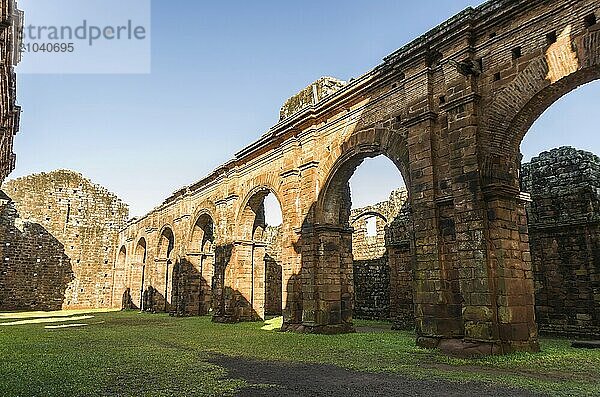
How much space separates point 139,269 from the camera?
2803 centimetres

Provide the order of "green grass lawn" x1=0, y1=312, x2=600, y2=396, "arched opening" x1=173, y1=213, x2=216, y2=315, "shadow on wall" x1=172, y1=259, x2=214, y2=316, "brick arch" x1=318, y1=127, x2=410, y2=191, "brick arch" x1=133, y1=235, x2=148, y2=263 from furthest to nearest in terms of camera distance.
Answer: "brick arch" x1=133, y1=235, x2=148, y2=263 → "arched opening" x1=173, y1=213, x2=216, y2=315 → "shadow on wall" x1=172, y1=259, x2=214, y2=316 → "brick arch" x1=318, y1=127, x2=410, y2=191 → "green grass lawn" x1=0, y1=312, x2=600, y2=396

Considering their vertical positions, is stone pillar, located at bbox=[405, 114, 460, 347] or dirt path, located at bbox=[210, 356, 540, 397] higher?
stone pillar, located at bbox=[405, 114, 460, 347]

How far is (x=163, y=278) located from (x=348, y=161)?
53.1ft

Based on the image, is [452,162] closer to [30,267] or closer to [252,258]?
[252,258]

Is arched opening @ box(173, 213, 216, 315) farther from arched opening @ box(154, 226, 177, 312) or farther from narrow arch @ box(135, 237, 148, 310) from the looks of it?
narrow arch @ box(135, 237, 148, 310)

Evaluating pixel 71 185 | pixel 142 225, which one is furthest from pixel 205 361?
pixel 71 185

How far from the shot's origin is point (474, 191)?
828cm

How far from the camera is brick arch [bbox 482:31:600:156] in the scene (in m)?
7.30

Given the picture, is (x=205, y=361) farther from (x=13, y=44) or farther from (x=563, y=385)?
(x=13, y=44)

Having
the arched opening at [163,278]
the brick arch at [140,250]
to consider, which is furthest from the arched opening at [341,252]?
the brick arch at [140,250]

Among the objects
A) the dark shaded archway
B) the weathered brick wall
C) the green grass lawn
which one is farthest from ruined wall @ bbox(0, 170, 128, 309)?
the weathered brick wall

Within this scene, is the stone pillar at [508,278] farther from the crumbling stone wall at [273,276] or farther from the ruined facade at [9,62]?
the crumbling stone wall at [273,276]

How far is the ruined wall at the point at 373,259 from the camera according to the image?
19.3 m

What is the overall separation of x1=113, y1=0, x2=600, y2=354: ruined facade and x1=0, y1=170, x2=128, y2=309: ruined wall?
20.5m
